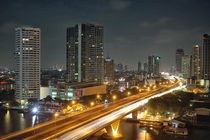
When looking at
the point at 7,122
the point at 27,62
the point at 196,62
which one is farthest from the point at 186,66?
the point at 7,122

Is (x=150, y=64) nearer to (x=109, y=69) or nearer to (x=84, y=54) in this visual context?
(x=109, y=69)

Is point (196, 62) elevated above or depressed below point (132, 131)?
above

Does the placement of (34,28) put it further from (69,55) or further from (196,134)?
(196,134)

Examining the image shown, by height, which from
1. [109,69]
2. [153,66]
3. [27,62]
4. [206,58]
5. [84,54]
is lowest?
[109,69]

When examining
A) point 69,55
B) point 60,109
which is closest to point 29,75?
point 60,109

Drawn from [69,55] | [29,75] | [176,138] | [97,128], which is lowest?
[176,138]

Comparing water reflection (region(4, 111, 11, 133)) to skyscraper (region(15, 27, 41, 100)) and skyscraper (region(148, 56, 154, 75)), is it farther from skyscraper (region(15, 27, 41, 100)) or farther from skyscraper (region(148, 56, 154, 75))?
skyscraper (region(148, 56, 154, 75))
